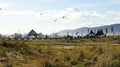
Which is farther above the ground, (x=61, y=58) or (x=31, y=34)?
(x=31, y=34)

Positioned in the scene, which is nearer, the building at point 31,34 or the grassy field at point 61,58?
the grassy field at point 61,58

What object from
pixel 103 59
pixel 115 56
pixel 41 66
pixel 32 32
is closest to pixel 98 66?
pixel 103 59

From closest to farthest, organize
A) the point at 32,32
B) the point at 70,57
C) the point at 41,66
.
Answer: the point at 41,66
the point at 70,57
the point at 32,32

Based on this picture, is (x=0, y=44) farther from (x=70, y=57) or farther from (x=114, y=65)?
(x=114, y=65)

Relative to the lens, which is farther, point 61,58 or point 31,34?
point 31,34

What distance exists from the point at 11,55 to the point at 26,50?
5620 millimetres

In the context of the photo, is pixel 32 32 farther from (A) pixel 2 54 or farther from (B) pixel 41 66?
(B) pixel 41 66

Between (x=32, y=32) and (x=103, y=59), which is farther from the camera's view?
(x=32, y=32)

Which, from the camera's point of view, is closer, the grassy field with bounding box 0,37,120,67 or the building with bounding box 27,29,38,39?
the grassy field with bounding box 0,37,120,67

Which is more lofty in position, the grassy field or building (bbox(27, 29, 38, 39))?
building (bbox(27, 29, 38, 39))

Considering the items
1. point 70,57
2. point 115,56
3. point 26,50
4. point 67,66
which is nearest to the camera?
point 67,66

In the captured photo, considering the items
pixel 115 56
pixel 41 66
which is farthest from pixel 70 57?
pixel 41 66

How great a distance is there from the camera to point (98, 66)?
19.4 metres

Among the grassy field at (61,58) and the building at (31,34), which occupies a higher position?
the building at (31,34)
